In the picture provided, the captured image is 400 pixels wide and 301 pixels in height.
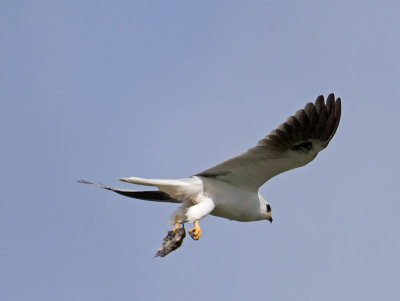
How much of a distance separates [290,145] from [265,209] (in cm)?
117

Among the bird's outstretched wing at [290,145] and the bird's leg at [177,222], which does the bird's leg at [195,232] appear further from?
the bird's outstretched wing at [290,145]

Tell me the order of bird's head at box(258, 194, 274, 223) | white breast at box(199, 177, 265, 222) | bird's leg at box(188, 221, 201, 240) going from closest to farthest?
bird's leg at box(188, 221, 201, 240) → white breast at box(199, 177, 265, 222) → bird's head at box(258, 194, 274, 223)

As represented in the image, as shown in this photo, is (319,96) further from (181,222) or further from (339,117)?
(181,222)

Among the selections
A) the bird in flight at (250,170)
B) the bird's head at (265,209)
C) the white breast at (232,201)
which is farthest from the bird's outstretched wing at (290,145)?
the bird's head at (265,209)

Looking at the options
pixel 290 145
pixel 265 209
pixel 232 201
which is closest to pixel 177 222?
pixel 232 201

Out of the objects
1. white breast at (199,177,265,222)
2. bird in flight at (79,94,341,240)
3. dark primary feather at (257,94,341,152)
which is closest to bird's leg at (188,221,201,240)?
bird in flight at (79,94,341,240)

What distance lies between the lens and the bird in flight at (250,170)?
1092cm

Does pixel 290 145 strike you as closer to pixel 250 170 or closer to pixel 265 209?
pixel 250 170

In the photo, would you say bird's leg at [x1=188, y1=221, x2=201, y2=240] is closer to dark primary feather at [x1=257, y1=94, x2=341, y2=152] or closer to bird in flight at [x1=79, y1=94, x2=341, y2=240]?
bird in flight at [x1=79, y1=94, x2=341, y2=240]

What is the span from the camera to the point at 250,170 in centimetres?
1133

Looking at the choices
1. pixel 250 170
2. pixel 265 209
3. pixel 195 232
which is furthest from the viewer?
pixel 265 209

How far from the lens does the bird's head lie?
11.8 m

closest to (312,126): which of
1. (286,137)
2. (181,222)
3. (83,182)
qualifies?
(286,137)

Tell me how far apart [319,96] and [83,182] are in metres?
2.91
